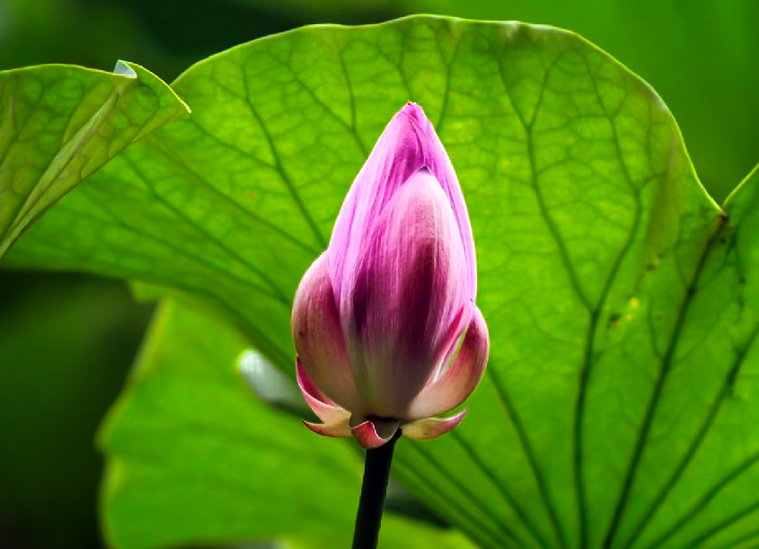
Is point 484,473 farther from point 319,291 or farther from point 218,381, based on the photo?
point 218,381

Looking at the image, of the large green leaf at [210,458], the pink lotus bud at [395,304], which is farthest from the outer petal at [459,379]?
the large green leaf at [210,458]

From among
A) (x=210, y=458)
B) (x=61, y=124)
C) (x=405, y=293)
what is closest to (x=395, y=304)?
(x=405, y=293)

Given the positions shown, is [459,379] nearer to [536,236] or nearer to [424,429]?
[424,429]

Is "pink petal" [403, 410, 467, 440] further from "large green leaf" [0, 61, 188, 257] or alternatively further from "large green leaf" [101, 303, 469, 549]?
"large green leaf" [101, 303, 469, 549]

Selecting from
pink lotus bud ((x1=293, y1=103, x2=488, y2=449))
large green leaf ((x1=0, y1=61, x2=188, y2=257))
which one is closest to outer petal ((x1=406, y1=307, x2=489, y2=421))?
pink lotus bud ((x1=293, y1=103, x2=488, y2=449))

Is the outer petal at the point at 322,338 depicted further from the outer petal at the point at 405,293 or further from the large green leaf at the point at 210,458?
the large green leaf at the point at 210,458
